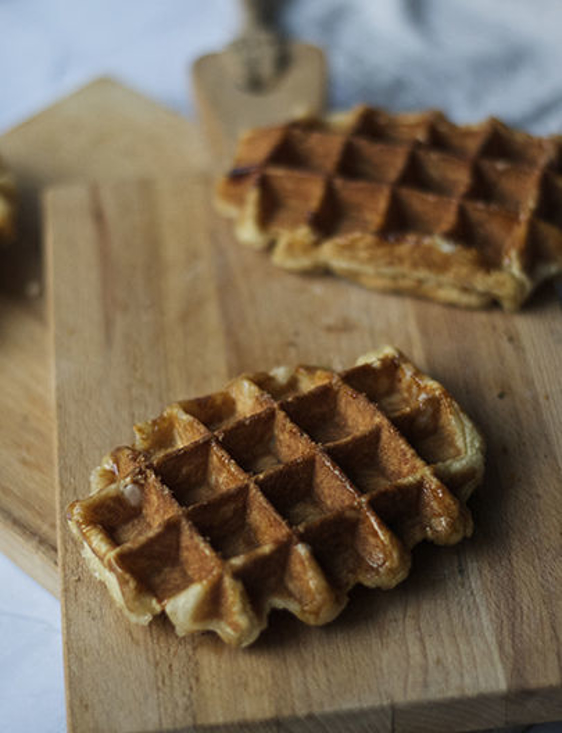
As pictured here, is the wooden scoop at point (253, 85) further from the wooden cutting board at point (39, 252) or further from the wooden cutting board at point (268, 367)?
the wooden cutting board at point (268, 367)

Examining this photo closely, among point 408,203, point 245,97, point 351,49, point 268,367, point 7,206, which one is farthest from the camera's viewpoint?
point 351,49

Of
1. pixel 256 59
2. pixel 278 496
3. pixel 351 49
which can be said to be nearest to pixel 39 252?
pixel 256 59

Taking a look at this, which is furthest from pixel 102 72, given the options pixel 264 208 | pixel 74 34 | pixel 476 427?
pixel 476 427

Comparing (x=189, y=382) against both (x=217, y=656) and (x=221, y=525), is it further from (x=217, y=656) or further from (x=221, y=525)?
(x=217, y=656)

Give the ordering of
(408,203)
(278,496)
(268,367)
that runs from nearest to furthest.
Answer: (278,496) < (268,367) < (408,203)

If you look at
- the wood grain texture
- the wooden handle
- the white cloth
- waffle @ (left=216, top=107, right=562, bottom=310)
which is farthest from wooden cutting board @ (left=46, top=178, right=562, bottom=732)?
the white cloth

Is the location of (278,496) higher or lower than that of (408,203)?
higher

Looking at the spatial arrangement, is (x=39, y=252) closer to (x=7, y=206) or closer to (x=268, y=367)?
(x=7, y=206)

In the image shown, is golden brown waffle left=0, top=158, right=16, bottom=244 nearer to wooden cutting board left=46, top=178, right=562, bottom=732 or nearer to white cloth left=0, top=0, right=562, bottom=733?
wooden cutting board left=46, top=178, right=562, bottom=732

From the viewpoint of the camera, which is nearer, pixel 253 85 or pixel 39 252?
pixel 39 252
